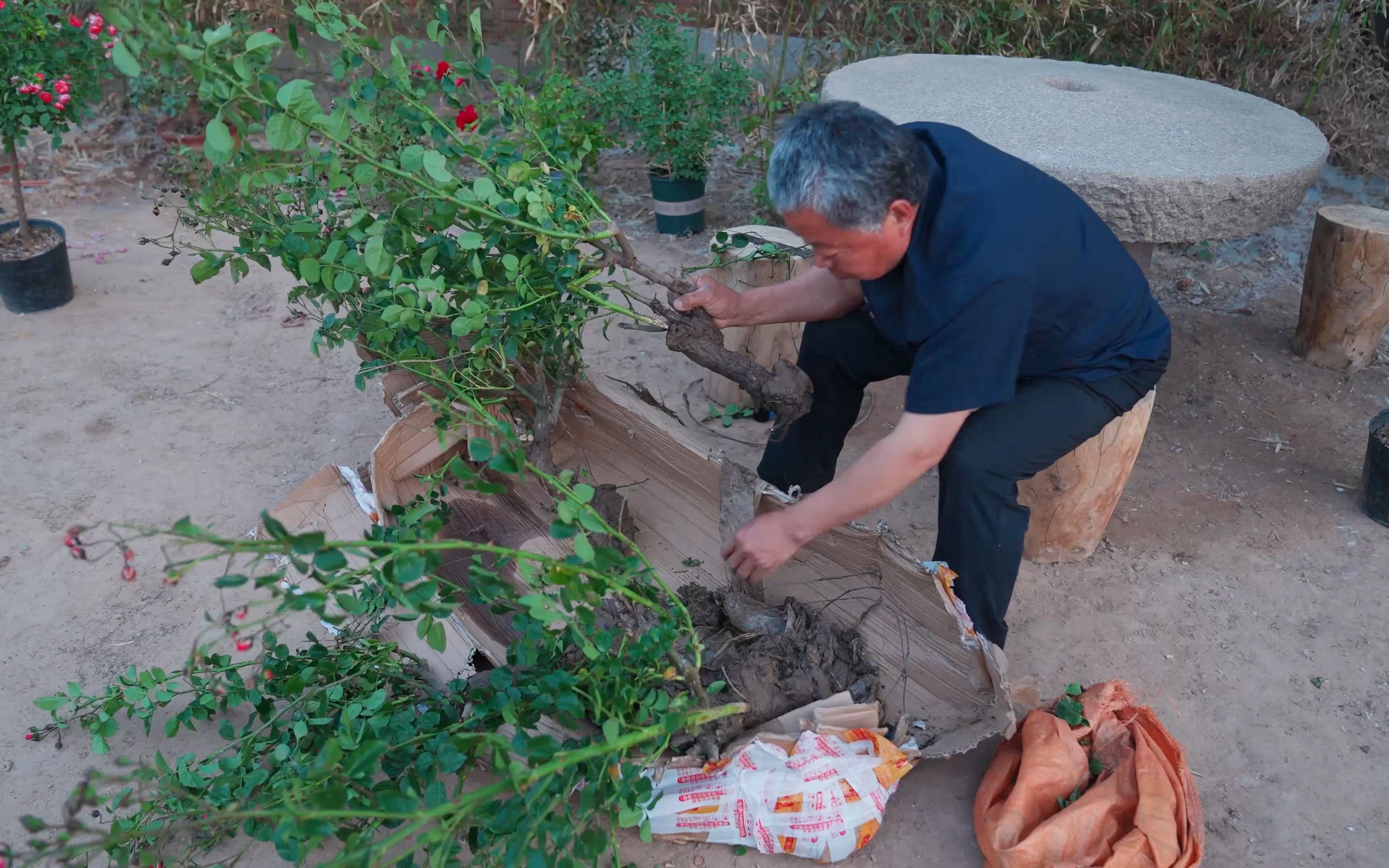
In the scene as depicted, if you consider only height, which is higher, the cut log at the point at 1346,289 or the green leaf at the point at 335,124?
the green leaf at the point at 335,124

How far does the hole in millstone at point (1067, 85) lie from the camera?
3322 millimetres

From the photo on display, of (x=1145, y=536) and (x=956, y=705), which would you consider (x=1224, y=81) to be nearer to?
(x=1145, y=536)

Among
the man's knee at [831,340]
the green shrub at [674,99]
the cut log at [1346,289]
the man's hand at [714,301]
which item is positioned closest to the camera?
the man's hand at [714,301]

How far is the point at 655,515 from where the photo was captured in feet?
8.20

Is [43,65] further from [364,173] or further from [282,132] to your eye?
[282,132]

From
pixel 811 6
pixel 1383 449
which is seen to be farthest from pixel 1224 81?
pixel 1383 449

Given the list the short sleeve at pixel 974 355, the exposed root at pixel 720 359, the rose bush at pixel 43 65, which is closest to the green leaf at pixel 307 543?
the short sleeve at pixel 974 355

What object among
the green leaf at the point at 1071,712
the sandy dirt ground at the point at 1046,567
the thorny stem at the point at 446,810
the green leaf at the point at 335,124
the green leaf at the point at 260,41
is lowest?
the sandy dirt ground at the point at 1046,567

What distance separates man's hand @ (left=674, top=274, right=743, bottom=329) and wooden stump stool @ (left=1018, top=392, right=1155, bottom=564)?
0.86 metres

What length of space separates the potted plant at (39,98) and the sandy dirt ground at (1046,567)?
5.4 inches

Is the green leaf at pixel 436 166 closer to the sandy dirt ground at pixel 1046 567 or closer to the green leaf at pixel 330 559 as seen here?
the green leaf at pixel 330 559

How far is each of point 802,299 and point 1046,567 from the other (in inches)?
39.7

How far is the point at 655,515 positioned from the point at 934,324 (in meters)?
1.02

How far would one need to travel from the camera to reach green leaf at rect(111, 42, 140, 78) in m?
1.30
